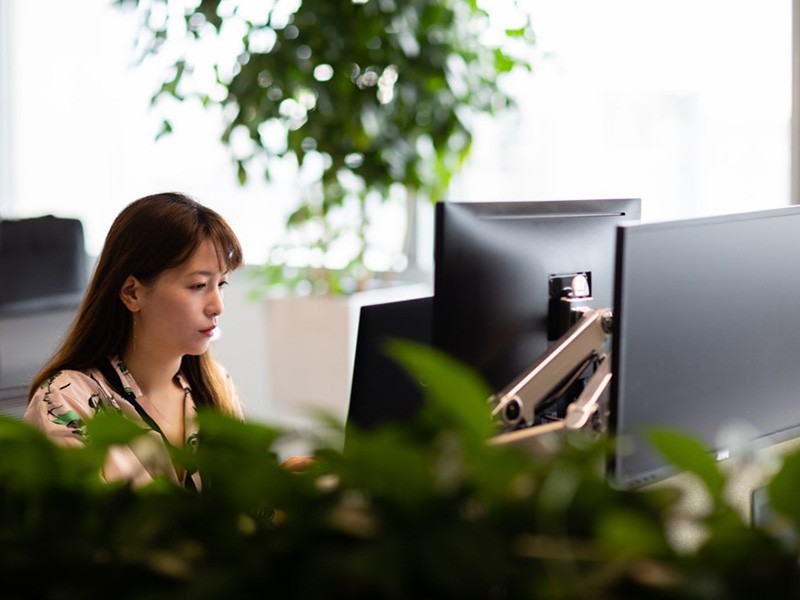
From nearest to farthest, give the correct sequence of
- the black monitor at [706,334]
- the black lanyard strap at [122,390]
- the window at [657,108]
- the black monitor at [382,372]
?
the black monitor at [706,334], the black monitor at [382,372], the black lanyard strap at [122,390], the window at [657,108]

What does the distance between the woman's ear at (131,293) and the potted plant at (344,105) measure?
1765 millimetres

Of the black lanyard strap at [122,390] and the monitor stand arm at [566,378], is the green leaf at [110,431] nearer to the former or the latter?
the monitor stand arm at [566,378]

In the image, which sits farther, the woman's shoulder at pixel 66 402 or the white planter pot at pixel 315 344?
the white planter pot at pixel 315 344

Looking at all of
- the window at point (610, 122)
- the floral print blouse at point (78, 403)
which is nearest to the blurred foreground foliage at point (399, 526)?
the floral print blouse at point (78, 403)

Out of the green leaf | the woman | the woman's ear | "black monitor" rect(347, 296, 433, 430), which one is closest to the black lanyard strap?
the woman

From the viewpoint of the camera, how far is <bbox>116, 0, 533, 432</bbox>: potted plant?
3549 millimetres

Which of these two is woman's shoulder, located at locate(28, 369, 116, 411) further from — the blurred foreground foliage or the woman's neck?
the blurred foreground foliage

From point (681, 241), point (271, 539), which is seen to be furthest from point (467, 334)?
point (271, 539)

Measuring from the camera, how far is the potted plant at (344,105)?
11.6 feet

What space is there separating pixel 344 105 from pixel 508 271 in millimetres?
2159

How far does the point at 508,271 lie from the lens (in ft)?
4.94

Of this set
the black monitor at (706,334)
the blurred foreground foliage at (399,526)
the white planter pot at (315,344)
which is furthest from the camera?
the white planter pot at (315,344)

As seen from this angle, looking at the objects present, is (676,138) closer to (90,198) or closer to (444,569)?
(90,198)

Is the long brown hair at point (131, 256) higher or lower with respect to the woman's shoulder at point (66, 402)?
higher
